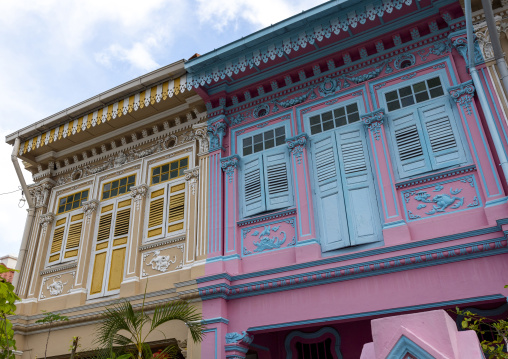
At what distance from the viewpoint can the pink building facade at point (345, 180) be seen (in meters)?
6.52

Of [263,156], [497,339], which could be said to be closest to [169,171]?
[263,156]

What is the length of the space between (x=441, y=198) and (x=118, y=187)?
21.6ft

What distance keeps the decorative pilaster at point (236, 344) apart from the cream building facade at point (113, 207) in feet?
2.82

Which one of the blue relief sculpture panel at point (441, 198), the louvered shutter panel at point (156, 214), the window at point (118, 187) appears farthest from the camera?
the window at point (118, 187)

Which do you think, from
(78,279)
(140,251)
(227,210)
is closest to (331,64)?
(227,210)

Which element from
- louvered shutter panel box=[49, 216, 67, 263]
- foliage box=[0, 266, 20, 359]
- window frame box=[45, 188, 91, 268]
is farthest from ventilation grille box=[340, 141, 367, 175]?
louvered shutter panel box=[49, 216, 67, 263]

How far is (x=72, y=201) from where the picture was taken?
10.8 meters

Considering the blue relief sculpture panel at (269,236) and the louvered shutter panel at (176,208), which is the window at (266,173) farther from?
the louvered shutter panel at (176,208)

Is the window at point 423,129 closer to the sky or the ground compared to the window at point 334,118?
closer to the ground

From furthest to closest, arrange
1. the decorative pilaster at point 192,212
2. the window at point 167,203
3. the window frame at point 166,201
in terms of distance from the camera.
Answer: the window at point 167,203, the window frame at point 166,201, the decorative pilaster at point 192,212

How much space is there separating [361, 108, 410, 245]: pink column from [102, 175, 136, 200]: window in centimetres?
512

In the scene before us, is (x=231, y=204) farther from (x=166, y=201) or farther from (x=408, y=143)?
(x=408, y=143)

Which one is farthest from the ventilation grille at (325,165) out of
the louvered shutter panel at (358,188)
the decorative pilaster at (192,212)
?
the decorative pilaster at (192,212)

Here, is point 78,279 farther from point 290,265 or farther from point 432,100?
point 432,100
